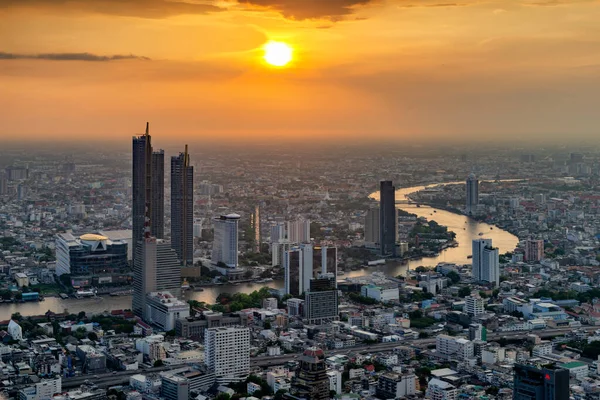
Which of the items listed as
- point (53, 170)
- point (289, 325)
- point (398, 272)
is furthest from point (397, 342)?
point (53, 170)

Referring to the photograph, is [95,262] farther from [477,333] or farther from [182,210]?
[477,333]

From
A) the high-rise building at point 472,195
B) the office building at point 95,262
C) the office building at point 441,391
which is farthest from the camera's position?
the high-rise building at point 472,195

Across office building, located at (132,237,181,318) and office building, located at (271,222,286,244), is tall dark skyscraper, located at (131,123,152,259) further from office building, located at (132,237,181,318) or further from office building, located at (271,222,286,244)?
office building, located at (132,237,181,318)

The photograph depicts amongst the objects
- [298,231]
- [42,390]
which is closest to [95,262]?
[298,231]

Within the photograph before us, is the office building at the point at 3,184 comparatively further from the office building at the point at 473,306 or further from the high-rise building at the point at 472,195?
the office building at the point at 473,306

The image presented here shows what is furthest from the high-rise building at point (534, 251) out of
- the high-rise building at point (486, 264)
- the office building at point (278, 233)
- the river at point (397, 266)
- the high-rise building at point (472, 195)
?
the high-rise building at point (472, 195)

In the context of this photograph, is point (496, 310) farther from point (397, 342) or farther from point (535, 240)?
point (535, 240)
